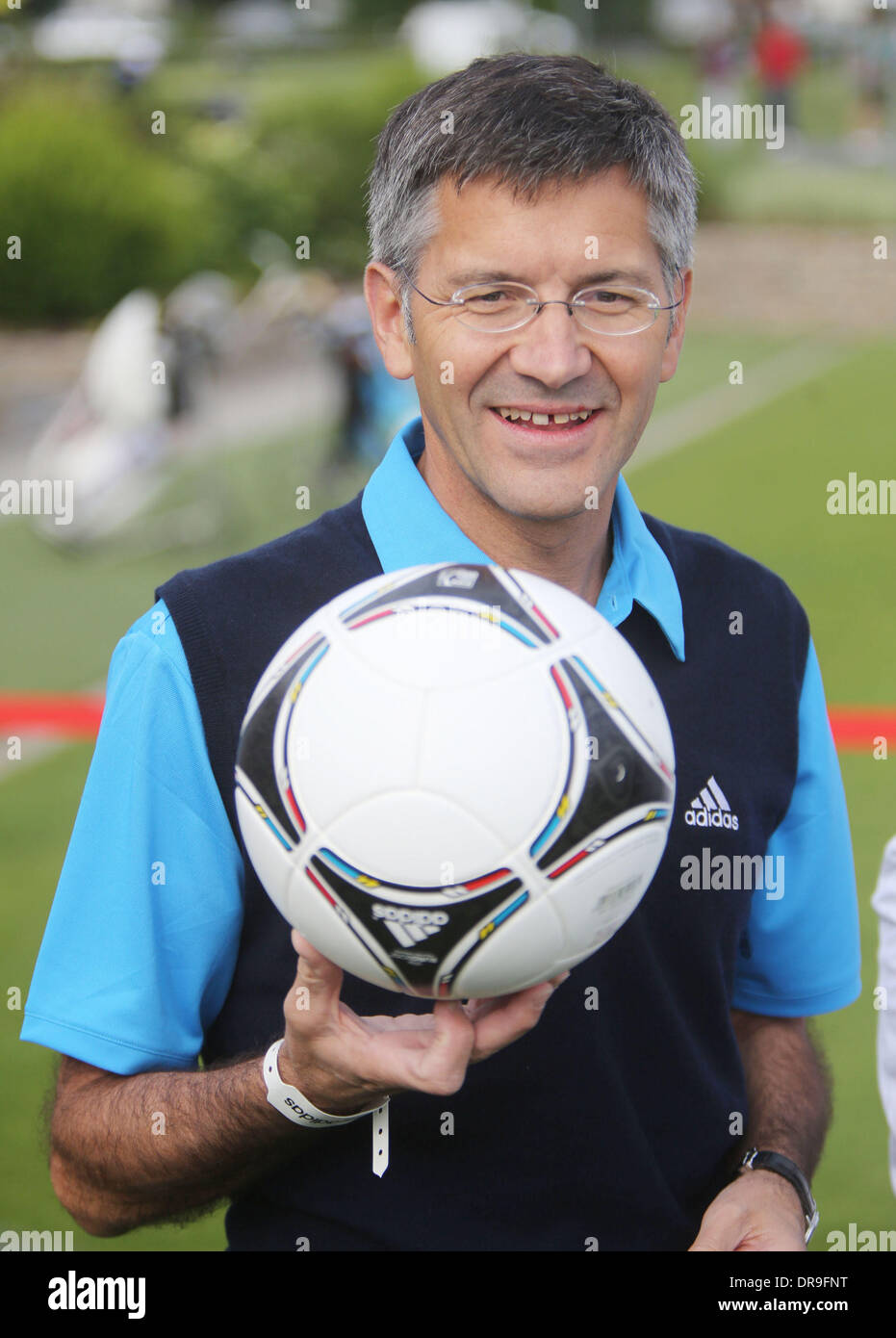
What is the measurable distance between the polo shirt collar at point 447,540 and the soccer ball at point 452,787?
41 cm

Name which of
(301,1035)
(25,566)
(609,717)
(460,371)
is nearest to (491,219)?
(460,371)

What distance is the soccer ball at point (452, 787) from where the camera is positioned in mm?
2018

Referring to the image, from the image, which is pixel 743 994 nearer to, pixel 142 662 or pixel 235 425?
pixel 142 662

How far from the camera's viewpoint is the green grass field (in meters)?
5.19

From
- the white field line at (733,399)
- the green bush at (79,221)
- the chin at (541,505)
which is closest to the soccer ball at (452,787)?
the chin at (541,505)

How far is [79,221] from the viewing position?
19.1 m

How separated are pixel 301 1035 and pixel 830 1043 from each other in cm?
422

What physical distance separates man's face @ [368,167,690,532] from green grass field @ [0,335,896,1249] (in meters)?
1.34

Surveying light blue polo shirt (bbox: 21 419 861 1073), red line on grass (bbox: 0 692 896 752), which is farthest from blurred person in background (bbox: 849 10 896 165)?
light blue polo shirt (bbox: 21 419 861 1073)

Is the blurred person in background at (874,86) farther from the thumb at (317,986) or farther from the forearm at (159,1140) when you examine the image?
the thumb at (317,986)

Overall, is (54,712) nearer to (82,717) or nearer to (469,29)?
(82,717)

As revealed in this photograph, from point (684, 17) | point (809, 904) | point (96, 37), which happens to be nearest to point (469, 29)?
point (96, 37)

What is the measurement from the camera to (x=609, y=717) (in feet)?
6.89

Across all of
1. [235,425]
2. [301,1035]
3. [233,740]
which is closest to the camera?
[301,1035]
